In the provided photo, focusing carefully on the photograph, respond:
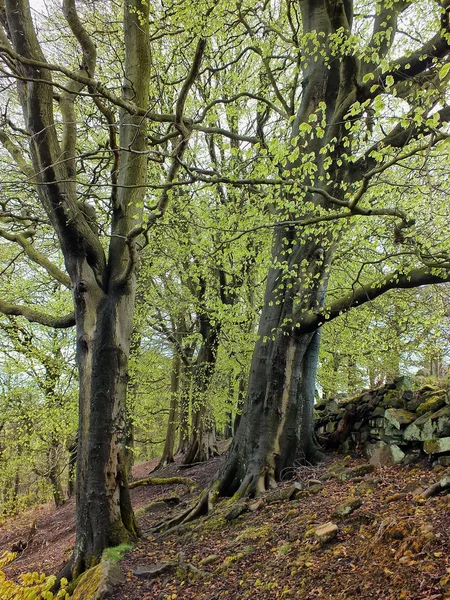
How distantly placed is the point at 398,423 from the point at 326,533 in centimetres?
250

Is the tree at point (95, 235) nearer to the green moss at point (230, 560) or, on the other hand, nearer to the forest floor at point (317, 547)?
the forest floor at point (317, 547)

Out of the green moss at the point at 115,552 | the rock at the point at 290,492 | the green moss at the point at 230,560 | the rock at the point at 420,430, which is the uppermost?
the rock at the point at 420,430

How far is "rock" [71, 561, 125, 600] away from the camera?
3.81 meters

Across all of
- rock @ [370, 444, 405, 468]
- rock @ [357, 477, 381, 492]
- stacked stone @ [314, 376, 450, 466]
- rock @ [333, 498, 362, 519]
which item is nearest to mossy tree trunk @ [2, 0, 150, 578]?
rock @ [333, 498, 362, 519]

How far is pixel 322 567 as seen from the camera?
3.08 m

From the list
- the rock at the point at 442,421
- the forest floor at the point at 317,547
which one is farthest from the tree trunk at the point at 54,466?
the rock at the point at 442,421

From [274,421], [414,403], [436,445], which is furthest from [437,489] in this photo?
[274,421]

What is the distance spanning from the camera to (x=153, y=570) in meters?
4.14

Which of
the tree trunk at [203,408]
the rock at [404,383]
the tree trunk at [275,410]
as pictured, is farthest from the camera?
the tree trunk at [203,408]

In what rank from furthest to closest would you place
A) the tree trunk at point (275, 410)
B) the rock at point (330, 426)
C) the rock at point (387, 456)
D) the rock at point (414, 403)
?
the rock at point (330, 426)
the tree trunk at point (275, 410)
the rock at point (414, 403)
the rock at point (387, 456)

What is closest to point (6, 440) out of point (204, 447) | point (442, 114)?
point (204, 447)

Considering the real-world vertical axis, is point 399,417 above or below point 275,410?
below

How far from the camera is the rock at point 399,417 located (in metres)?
5.33

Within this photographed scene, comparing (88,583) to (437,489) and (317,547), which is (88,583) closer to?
(317,547)
